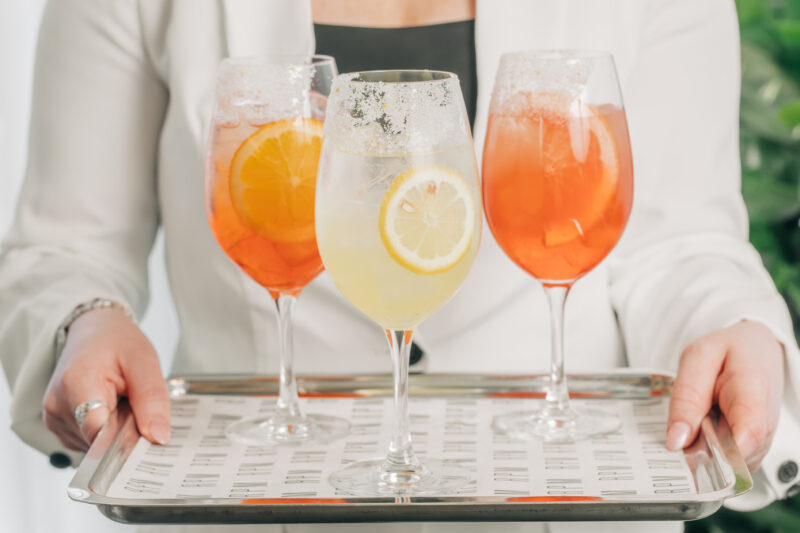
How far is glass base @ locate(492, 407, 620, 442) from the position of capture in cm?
93

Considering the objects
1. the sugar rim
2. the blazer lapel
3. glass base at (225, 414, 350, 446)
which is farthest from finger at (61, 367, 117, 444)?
the blazer lapel

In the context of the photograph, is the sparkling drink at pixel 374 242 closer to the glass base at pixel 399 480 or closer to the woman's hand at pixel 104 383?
→ the glass base at pixel 399 480

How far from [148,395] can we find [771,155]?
5.82 feet

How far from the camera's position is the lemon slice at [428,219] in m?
0.76

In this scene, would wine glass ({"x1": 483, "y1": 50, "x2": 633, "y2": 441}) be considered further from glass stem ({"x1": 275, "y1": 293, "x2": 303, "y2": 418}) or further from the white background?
the white background

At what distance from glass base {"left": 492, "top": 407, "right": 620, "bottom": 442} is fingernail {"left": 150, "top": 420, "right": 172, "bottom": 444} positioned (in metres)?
0.31

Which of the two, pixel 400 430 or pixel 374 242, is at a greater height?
pixel 374 242

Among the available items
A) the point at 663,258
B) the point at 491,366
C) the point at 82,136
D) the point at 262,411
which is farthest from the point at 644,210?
the point at 82,136

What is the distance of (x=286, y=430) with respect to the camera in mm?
954

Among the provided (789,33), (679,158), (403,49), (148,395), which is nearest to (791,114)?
(789,33)

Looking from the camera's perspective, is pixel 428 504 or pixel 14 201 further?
pixel 14 201

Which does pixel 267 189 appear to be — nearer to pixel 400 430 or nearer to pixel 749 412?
pixel 400 430

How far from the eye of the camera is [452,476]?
84 centimetres

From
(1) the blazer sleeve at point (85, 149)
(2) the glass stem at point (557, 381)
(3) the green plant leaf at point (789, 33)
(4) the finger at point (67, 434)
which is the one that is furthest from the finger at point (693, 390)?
(3) the green plant leaf at point (789, 33)
